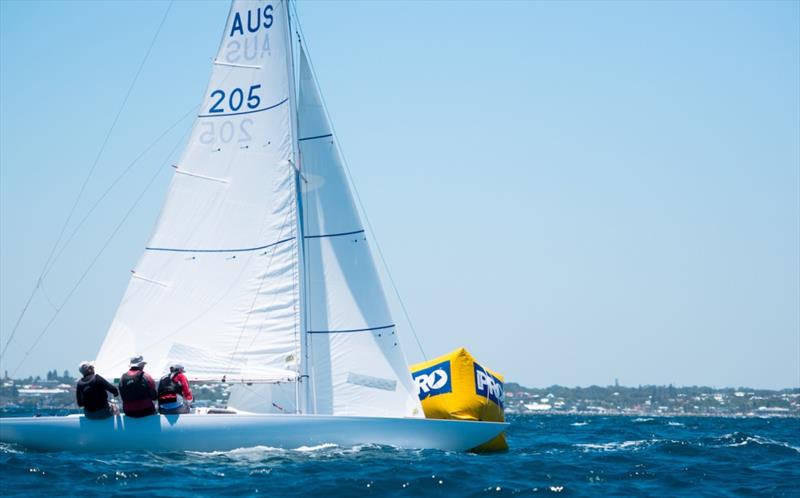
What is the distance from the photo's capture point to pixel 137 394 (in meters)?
17.6

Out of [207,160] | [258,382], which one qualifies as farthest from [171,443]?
[207,160]

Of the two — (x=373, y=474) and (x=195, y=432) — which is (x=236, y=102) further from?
(x=373, y=474)

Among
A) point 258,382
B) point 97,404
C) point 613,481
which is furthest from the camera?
point 258,382

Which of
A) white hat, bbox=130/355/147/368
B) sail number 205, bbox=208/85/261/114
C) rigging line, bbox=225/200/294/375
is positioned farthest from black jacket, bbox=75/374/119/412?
sail number 205, bbox=208/85/261/114

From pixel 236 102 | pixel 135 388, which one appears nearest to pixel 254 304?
pixel 135 388

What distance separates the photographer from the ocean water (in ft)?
46.0

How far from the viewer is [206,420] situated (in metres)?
17.4

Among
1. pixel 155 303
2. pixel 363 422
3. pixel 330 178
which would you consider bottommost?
pixel 363 422

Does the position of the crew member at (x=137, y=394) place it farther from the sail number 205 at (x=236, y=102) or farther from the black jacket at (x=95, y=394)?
the sail number 205 at (x=236, y=102)

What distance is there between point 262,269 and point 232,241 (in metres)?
0.75

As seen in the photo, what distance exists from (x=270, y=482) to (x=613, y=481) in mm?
5352

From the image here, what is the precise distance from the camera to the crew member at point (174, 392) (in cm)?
1806

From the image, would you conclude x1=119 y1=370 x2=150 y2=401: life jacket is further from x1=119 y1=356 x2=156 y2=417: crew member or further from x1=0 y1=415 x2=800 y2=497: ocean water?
x1=0 y1=415 x2=800 y2=497: ocean water

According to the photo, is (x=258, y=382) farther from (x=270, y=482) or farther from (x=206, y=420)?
(x=270, y=482)
